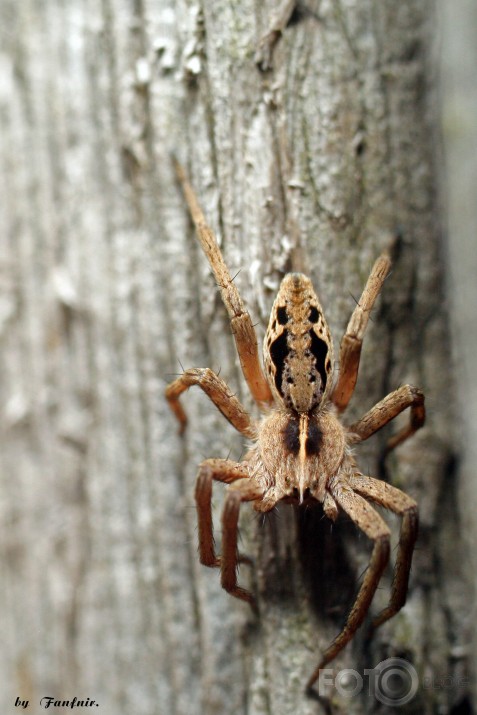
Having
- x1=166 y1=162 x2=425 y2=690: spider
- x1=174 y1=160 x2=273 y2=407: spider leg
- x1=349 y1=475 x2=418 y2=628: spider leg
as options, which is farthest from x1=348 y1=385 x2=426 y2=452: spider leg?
x1=174 y1=160 x2=273 y2=407: spider leg

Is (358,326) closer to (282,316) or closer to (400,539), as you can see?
(282,316)

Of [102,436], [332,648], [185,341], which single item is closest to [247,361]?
[185,341]

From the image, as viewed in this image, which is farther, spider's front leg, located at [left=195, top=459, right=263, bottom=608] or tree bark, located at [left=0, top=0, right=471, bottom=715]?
tree bark, located at [left=0, top=0, right=471, bottom=715]

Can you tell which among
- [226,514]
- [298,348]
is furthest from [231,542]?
[298,348]

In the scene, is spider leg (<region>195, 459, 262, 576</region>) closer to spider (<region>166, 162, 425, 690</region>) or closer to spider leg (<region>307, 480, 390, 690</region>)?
spider (<region>166, 162, 425, 690</region>)

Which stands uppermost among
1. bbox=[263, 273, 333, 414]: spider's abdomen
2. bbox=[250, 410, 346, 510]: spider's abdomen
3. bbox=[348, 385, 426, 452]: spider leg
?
bbox=[263, 273, 333, 414]: spider's abdomen
